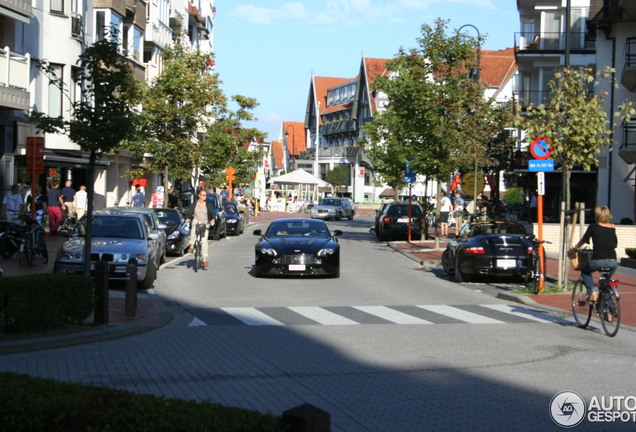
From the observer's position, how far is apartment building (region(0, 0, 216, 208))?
28094mm

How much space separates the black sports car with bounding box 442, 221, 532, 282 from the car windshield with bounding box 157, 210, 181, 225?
10519 millimetres

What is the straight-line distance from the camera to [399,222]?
37.0 metres

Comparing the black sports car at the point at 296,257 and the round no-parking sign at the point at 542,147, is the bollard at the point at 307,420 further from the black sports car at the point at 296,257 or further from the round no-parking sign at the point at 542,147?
the black sports car at the point at 296,257

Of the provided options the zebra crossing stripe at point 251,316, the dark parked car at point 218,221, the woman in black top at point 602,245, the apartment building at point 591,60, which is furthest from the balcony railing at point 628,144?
the zebra crossing stripe at point 251,316

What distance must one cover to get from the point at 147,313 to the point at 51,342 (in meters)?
3.19

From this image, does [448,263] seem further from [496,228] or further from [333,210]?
[333,210]

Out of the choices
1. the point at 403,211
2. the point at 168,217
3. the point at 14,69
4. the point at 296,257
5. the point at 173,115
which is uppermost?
the point at 14,69

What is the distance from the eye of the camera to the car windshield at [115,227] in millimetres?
18250

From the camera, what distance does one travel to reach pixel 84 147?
44.0 ft

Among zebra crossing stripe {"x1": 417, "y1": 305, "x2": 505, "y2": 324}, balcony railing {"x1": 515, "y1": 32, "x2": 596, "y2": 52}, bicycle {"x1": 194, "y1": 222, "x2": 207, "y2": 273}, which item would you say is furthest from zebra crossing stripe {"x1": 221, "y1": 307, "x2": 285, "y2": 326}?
balcony railing {"x1": 515, "y1": 32, "x2": 596, "y2": 52}

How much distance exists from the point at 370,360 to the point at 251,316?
4229 millimetres

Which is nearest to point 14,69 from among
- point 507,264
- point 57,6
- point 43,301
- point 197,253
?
point 57,6

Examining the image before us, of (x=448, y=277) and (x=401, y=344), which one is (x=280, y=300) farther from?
(x=448, y=277)

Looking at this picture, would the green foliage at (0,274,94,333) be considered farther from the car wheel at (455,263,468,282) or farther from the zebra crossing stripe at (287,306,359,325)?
the car wheel at (455,263,468,282)
